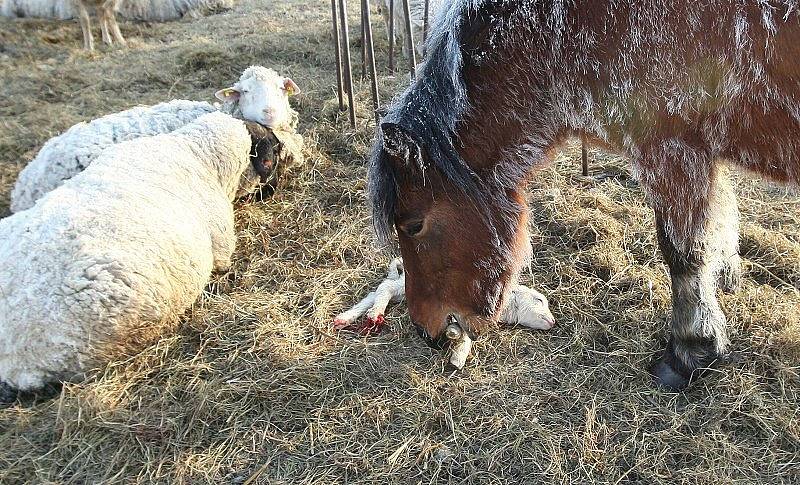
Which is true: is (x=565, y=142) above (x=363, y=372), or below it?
above

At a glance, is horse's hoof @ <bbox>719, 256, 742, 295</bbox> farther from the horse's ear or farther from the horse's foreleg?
the horse's ear

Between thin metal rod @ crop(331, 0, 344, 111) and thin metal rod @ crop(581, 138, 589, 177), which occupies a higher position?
thin metal rod @ crop(331, 0, 344, 111)

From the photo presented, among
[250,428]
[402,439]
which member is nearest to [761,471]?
[402,439]

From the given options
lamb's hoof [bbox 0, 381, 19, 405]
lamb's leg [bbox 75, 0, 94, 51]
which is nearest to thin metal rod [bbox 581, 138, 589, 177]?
lamb's hoof [bbox 0, 381, 19, 405]

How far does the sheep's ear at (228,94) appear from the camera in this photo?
543cm

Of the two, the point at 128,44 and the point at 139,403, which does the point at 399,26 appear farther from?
the point at 139,403

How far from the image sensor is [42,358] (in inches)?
120

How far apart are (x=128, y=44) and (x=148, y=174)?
663cm

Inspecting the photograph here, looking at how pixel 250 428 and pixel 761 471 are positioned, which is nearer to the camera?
pixel 761 471

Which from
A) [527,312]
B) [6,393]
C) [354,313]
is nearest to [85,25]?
[6,393]

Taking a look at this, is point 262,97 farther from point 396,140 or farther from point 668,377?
point 668,377

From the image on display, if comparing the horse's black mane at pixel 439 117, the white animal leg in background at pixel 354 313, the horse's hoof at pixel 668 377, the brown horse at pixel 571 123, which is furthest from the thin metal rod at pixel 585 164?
the horse's black mane at pixel 439 117

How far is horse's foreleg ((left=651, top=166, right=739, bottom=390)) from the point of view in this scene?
2828 millimetres

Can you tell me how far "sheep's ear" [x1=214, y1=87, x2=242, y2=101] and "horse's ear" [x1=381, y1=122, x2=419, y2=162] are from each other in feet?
11.4
